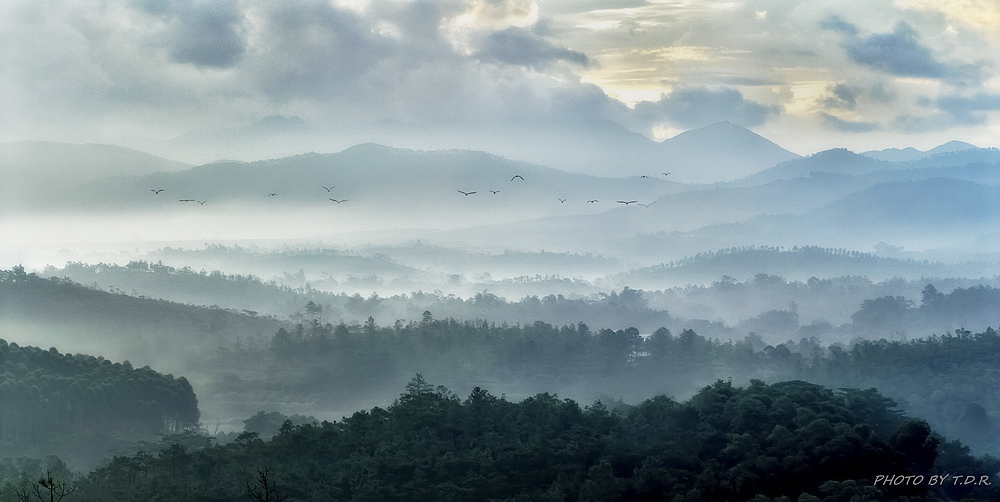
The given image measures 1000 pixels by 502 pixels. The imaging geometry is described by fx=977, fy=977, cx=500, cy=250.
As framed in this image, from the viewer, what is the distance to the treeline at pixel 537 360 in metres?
105

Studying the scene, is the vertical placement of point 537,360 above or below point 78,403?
above

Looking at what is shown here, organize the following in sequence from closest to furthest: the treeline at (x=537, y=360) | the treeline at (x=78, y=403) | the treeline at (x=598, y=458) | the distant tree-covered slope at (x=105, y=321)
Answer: the treeline at (x=598, y=458) → the treeline at (x=78, y=403) → the treeline at (x=537, y=360) → the distant tree-covered slope at (x=105, y=321)

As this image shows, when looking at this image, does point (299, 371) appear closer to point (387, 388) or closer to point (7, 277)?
point (387, 388)

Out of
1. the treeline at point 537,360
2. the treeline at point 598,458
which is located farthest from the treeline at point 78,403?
the treeline at point 537,360

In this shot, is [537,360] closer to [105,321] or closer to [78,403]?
[78,403]

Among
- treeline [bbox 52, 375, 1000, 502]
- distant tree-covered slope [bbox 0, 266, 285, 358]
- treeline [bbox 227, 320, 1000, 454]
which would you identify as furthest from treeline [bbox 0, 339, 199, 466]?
distant tree-covered slope [bbox 0, 266, 285, 358]

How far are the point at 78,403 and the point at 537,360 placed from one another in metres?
57.4

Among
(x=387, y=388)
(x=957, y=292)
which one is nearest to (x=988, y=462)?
(x=387, y=388)

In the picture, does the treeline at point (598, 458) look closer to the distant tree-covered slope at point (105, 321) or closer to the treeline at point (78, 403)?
the treeline at point (78, 403)

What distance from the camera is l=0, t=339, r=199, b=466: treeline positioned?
8256cm

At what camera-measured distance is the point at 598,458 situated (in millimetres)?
52594

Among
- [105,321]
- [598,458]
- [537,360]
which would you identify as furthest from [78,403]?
[105,321]

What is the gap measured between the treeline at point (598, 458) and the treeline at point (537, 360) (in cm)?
4102

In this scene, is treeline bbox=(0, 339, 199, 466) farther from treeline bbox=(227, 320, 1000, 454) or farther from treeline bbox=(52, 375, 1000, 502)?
treeline bbox=(227, 320, 1000, 454)
